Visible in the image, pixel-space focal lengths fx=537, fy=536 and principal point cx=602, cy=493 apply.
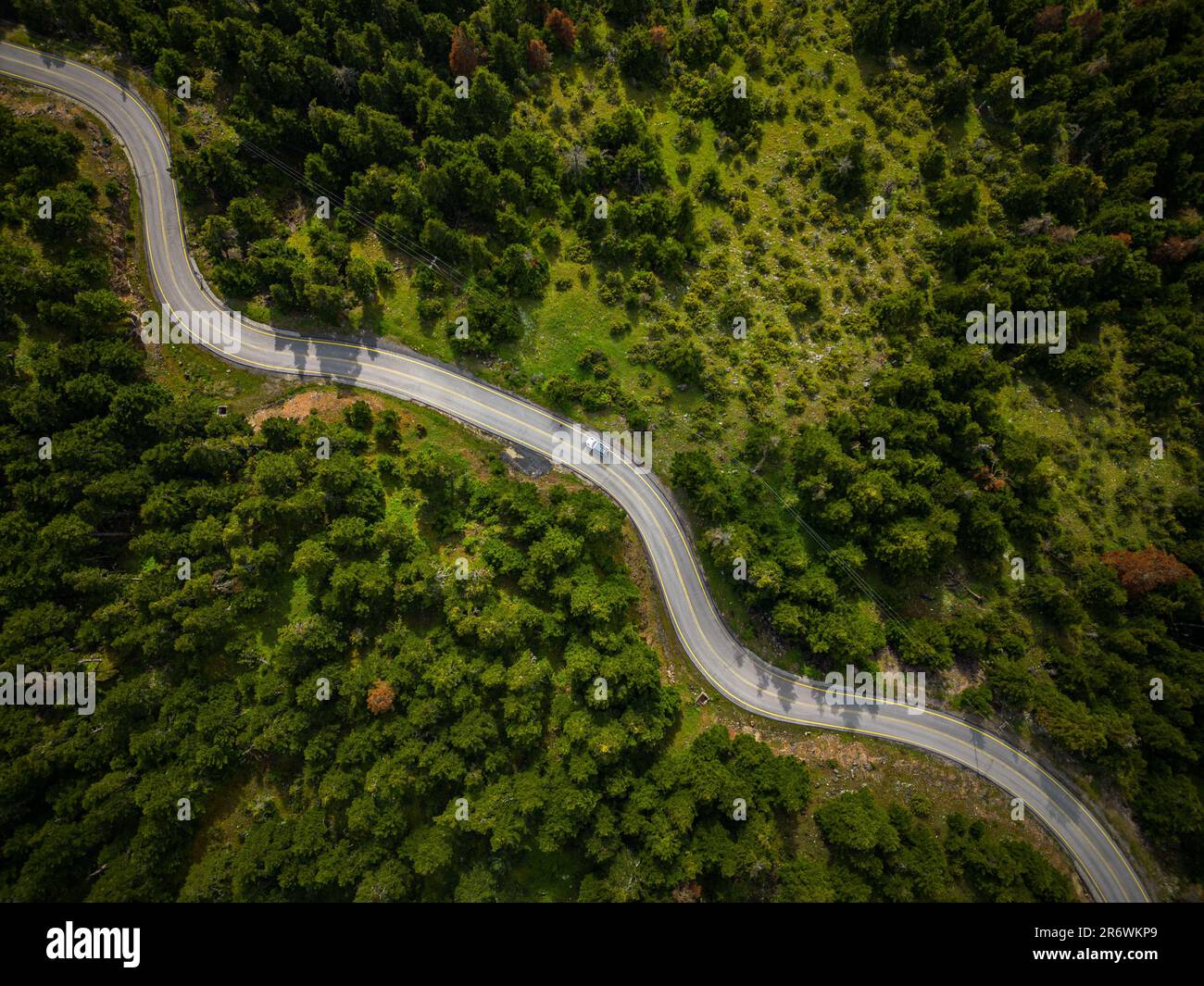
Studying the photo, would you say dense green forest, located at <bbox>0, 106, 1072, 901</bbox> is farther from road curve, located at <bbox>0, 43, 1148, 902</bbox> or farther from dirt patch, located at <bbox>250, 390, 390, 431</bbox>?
road curve, located at <bbox>0, 43, 1148, 902</bbox>

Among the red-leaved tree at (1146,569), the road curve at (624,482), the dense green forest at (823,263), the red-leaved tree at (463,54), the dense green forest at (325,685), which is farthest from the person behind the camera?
the red-leaved tree at (463,54)

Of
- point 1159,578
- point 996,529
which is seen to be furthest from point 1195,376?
point 996,529

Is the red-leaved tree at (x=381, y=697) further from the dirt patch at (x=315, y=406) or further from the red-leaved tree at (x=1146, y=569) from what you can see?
the red-leaved tree at (x=1146, y=569)

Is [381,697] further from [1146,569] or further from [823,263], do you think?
[1146,569]

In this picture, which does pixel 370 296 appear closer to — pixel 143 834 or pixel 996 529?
pixel 143 834

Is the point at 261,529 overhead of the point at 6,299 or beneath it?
beneath

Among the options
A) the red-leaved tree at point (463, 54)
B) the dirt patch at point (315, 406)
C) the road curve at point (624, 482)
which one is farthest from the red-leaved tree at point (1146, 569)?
the red-leaved tree at point (463, 54)

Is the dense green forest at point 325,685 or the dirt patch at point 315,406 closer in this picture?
the dense green forest at point 325,685
